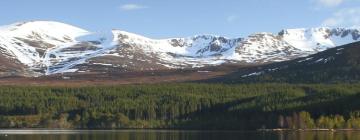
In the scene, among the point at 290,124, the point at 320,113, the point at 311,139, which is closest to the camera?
the point at 311,139

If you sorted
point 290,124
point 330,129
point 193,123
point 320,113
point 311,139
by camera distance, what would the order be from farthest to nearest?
point 193,123
point 320,113
point 290,124
point 330,129
point 311,139

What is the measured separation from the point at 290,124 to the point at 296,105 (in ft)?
88.7

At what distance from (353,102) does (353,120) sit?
22711mm

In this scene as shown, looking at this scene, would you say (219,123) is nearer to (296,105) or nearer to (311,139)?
(296,105)

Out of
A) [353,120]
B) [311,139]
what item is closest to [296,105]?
[353,120]

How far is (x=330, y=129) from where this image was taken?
161625mm

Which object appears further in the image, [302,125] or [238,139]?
[302,125]

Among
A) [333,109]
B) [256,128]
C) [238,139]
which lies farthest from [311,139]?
[333,109]

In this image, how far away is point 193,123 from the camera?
200 meters

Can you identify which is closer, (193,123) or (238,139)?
(238,139)

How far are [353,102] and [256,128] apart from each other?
2717cm

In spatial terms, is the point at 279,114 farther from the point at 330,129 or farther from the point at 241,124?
the point at 330,129

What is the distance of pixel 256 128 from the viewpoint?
177500 millimetres

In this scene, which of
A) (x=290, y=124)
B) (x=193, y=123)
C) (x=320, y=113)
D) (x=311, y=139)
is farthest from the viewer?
(x=193, y=123)
